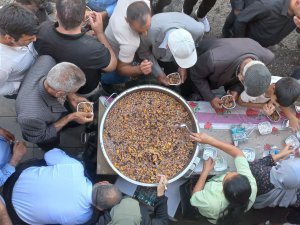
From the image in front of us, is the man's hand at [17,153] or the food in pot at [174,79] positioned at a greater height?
the food in pot at [174,79]

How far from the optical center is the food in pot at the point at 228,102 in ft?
13.2

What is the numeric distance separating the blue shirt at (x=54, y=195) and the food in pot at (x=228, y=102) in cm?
174

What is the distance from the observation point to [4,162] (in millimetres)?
3668

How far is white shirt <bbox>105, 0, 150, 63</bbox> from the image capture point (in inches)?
144

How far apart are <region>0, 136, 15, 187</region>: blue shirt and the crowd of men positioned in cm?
1

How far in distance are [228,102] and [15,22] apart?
2.35 meters

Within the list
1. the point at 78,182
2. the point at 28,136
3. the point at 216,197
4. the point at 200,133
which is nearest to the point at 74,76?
the point at 28,136

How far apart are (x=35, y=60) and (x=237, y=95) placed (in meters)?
2.22

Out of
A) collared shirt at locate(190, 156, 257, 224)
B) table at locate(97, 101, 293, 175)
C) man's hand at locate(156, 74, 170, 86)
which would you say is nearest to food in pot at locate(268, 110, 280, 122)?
table at locate(97, 101, 293, 175)

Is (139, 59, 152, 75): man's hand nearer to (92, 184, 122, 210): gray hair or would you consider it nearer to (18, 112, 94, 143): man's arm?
(18, 112, 94, 143): man's arm

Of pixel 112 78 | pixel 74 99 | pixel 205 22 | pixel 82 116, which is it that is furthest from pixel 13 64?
pixel 205 22

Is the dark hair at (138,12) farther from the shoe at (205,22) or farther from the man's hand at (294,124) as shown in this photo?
the man's hand at (294,124)

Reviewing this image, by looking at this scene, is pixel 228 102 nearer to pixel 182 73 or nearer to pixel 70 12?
pixel 182 73

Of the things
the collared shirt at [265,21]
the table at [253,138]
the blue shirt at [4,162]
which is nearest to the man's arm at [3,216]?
the blue shirt at [4,162]
